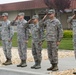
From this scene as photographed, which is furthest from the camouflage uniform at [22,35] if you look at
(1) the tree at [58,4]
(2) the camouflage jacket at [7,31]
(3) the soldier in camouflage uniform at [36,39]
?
(1) the tree at [58,4]

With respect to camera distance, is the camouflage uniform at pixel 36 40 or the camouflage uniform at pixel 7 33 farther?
the camouflage uniform at pixel 7 33

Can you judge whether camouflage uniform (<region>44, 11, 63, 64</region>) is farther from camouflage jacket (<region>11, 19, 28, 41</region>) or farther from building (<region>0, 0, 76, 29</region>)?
building (<region>0, 0, 76, 29</region>)

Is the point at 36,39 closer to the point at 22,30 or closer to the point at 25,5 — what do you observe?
the point at 22,30

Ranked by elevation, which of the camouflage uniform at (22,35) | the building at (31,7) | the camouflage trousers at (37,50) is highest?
the building at (31,7)

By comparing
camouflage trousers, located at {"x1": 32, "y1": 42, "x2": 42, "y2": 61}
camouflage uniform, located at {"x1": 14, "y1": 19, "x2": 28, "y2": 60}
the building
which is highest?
the building

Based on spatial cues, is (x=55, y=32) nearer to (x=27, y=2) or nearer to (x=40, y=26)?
(x=40, y=26)

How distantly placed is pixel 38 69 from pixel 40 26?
133 centimetres

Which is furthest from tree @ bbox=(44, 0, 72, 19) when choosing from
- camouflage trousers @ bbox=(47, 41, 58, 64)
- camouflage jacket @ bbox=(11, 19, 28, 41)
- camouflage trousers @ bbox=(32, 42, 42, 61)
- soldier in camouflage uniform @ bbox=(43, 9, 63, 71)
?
camouflage trousers @ bbox=(47, 41, 58, 64)

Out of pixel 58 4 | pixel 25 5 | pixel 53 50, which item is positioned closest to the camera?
pixel 53 50

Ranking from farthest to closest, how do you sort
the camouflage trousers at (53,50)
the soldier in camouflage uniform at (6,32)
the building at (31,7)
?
the building at (31,7)
the soldier in camouflage uniform at (6,32)
the camouflage trousers at (53,50)

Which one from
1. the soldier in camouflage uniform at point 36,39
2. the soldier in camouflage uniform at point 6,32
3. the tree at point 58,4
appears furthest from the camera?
the tree at point 58,4

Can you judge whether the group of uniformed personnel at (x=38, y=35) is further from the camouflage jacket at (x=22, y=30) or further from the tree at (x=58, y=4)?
the tree at (x=58, y=4)

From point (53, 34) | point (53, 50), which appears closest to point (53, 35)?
point (53, 34)

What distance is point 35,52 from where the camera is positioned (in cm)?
1044
